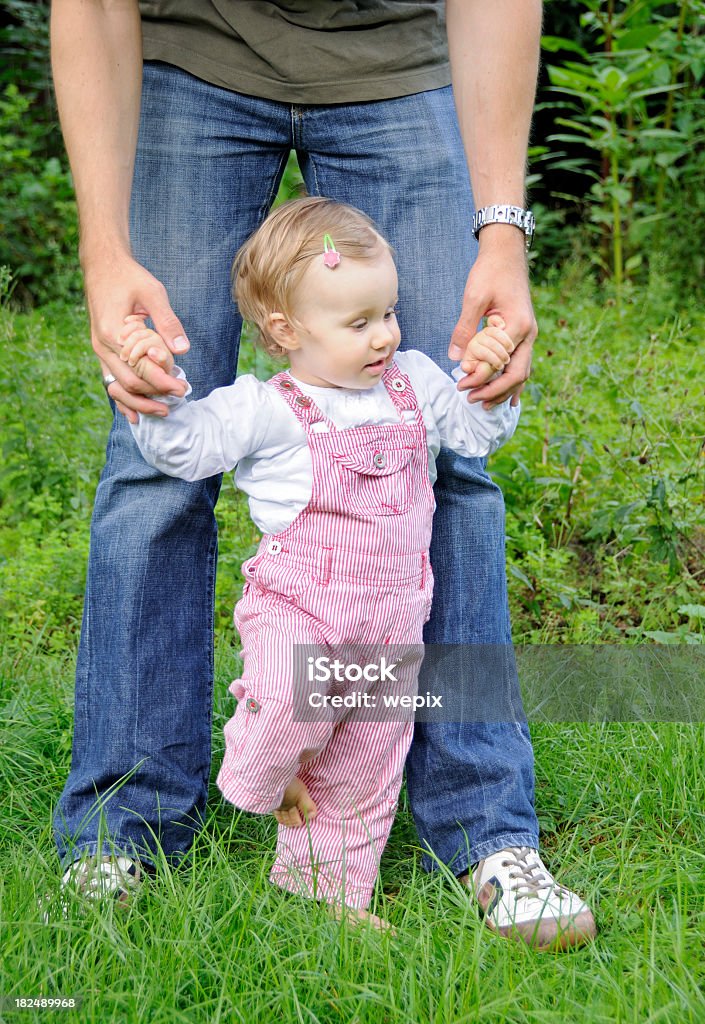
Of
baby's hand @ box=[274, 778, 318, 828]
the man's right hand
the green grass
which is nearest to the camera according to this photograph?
the green grass

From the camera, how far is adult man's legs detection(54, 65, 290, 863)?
6.23ft

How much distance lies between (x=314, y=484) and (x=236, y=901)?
642 millimetres

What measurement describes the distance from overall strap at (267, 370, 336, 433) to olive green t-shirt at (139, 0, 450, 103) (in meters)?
0.51

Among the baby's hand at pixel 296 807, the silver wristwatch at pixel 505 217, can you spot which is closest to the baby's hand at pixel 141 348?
the silver wristwatch at pixel 505 217

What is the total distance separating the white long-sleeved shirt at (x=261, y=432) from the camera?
1.70 metres

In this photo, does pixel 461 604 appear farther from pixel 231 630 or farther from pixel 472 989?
pixel 231 630

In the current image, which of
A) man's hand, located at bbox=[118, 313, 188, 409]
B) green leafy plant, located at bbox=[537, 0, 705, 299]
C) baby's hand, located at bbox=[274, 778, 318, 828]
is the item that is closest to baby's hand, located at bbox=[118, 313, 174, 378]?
man's hand, located at bbox=[118, 313, 188, 409]

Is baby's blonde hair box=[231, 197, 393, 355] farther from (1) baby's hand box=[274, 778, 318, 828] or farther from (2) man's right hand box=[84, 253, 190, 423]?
(1) baby's hand box=[274, 778, 318, 828]

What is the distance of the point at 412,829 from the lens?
2.16 metres

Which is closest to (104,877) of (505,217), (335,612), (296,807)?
(296,807)

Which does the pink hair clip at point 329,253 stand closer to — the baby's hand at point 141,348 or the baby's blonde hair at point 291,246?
the baby's blonde hair at point 291,246

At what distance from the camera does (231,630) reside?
2.92m

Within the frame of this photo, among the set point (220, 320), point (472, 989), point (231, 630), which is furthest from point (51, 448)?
point (472, 989)

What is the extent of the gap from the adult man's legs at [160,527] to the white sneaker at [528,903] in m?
0.52
